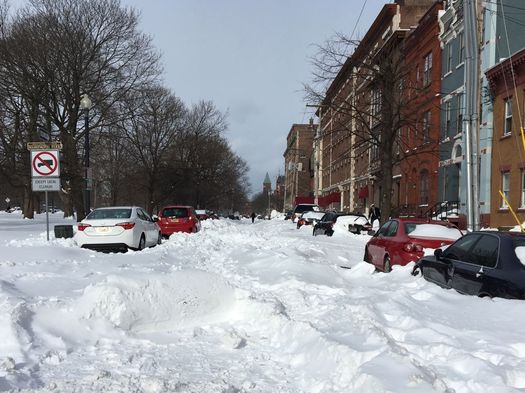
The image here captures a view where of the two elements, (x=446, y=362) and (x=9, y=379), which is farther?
(x=446, y=362)

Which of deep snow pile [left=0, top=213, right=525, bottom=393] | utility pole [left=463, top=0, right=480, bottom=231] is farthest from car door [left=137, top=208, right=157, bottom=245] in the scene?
utility pole [left=463, top=0, right=480, bottom=231]

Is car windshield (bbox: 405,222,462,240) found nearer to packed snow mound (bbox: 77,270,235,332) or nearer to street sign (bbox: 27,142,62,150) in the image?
packed snow mound (bbox: 77,270,235,332)

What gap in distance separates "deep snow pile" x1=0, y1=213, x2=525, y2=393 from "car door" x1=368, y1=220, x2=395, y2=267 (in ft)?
9.72

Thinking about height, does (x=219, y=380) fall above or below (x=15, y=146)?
below

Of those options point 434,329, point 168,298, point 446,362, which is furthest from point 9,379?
point 434,329

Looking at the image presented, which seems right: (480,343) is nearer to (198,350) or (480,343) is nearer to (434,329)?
(434,329)

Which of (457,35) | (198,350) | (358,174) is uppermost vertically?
(457,35)

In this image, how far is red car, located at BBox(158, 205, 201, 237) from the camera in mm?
23219

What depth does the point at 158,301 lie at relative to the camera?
6543 mm

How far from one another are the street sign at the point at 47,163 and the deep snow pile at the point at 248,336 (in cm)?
728

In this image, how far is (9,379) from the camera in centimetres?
420

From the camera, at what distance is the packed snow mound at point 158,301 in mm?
6051

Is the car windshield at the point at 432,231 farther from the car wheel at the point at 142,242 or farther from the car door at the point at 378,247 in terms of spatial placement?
the car wheel at the point at 142,242

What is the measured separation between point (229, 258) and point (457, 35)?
18.9 metres
